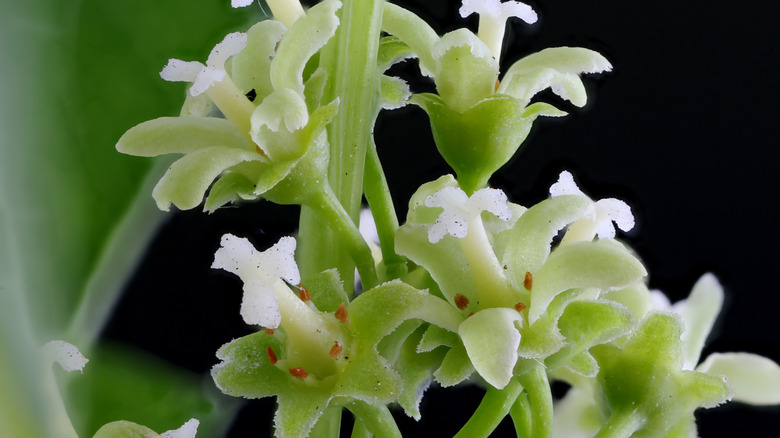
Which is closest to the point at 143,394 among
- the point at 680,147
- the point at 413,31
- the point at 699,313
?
the point at 413,31

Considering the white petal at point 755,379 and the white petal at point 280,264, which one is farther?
the white petal at point 755,379

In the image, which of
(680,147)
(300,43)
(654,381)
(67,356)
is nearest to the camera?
(67,356)

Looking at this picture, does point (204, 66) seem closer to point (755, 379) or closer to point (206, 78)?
point (206, 78)

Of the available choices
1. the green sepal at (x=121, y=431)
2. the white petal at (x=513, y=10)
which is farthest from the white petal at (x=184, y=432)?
the white petal at (x=513, y=10)

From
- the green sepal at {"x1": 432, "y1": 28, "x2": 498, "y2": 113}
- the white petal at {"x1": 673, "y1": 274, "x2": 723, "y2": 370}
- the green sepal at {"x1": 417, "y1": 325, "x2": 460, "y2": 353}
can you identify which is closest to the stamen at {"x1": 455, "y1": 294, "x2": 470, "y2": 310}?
the green sepal at {"x1": 417, "y1": 325, "x2": 460, "y2": 353}

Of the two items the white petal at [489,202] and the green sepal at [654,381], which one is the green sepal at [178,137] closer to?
the white petal at [489,202]

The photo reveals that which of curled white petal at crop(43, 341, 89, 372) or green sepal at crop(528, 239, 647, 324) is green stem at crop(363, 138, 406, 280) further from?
curled white petal at crop(43, 341, 89, 372)

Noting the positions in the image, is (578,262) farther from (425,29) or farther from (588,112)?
(588,112)
